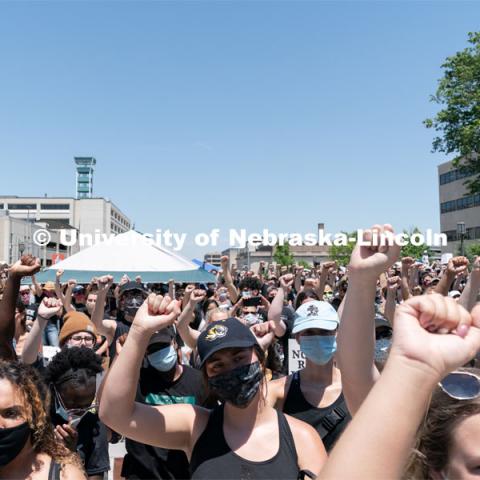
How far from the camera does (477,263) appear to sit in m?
4.13

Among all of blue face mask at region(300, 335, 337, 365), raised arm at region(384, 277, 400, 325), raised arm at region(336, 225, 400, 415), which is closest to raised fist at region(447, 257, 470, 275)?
raised arm at region(384, 277, 400, 325)

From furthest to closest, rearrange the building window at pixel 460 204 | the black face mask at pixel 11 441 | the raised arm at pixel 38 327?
the building window at pixel 460 204 < the raised arm at pixel 38 327 < the black face mask at pixel 11 441

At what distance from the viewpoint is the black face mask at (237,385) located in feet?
7.47

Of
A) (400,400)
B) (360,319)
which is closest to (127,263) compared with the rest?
(360,319)

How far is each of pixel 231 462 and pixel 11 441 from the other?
0.97 meters

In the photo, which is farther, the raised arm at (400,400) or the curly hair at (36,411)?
the curly hair at (36,411)

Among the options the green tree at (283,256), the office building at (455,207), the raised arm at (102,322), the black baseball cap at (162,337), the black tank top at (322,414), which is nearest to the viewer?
the black tank top at (322,414)

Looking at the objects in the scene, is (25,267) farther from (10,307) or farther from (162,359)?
(162,359)

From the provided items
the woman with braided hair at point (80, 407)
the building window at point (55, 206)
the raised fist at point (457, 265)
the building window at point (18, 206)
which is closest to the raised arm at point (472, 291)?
the raised fist at point (457, 265)

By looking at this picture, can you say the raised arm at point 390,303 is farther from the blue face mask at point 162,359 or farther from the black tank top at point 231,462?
the black tank top at point 231,462

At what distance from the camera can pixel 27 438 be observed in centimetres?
222

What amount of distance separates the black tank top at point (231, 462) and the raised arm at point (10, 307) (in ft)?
5.92

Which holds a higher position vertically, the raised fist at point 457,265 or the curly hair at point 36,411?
the raised fist at point 457,265

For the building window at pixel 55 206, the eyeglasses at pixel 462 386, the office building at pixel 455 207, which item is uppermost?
the building window at pixel 55 206
